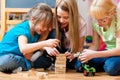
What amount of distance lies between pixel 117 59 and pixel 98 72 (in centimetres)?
17

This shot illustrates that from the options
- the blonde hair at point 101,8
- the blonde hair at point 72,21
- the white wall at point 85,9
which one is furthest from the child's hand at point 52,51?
the white wall at point 85,9

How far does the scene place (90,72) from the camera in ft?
4.47

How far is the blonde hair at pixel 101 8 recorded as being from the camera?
4.45 ft

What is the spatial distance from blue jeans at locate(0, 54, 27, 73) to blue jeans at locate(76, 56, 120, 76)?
0.33 metres

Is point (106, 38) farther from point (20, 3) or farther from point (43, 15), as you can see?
point (20, 3)

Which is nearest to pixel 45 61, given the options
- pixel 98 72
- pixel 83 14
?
pixel 98 72

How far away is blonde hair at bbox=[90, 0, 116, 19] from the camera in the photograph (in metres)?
1.36

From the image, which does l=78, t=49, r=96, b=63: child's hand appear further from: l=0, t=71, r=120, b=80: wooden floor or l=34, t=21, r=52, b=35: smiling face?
l=34, t=21, r=52, b=35: smiling face

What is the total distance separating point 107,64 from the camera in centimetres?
138

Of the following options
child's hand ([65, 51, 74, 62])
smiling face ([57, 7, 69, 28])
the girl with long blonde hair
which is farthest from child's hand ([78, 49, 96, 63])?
smiling face ([57, 7, 69, 28])

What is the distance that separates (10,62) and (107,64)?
52 cm

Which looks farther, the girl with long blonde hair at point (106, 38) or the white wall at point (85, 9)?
the white wall at point (85, 9)

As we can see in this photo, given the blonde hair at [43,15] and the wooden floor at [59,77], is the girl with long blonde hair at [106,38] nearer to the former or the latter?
the wooden floor at [59,77]

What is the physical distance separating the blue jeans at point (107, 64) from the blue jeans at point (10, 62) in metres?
0.33
